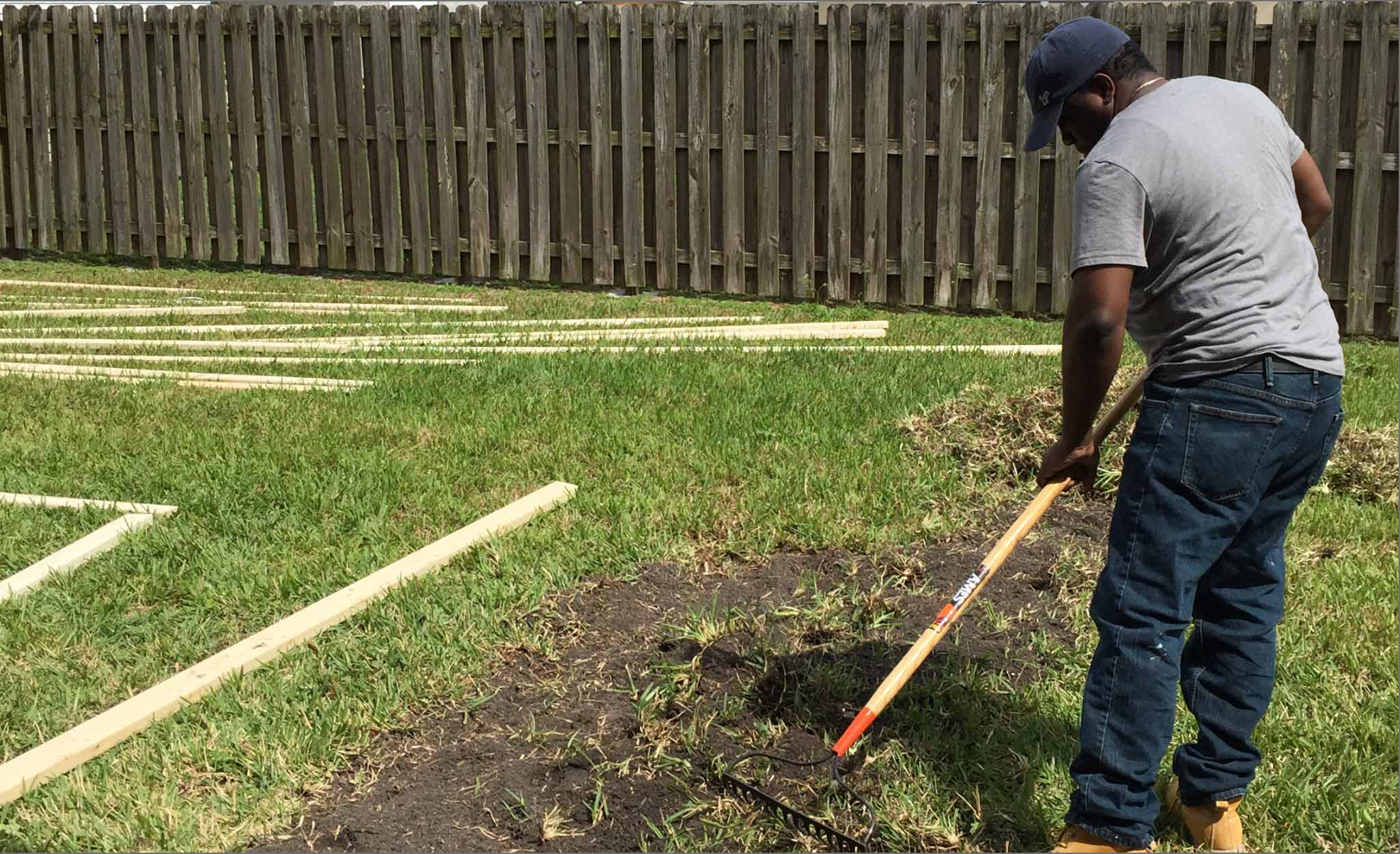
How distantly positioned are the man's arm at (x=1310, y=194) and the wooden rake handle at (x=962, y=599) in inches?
24.5

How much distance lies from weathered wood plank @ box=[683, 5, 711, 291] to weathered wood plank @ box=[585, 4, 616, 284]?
632mm

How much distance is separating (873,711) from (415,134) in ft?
30.4

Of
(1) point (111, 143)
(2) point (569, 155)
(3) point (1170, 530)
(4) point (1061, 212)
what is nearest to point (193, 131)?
(1) point (111, 143)

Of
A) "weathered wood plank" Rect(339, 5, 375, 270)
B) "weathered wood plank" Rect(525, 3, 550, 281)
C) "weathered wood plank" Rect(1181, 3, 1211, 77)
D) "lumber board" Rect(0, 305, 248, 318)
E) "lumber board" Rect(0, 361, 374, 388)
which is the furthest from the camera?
"weathered wood plank" Rect(339, 5, 375, 270)

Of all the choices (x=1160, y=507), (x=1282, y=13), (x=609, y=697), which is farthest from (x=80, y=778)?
(x=1282, y=13)

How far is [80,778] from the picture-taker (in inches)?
142

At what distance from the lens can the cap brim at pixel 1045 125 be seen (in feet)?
10.8

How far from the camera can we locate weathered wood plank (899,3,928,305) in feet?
34.0

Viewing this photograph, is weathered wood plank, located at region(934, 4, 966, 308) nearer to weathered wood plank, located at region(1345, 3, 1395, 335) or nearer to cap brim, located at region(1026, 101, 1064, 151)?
weathered wood plank, located at region(1345, 3, 1395, 335)

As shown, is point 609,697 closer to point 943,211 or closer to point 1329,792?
point 1329,792

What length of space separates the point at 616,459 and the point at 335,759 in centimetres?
256

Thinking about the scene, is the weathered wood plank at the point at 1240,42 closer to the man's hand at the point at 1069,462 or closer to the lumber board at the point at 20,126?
the man's hand at the point at 1069,462

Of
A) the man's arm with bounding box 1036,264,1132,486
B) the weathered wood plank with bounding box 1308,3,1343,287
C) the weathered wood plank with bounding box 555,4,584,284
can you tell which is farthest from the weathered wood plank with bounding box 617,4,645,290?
the man's arm with bounding box 1036,264,1132,486

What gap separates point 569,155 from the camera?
11352mm
